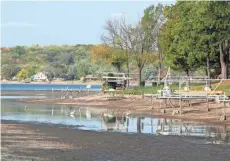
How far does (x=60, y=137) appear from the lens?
2919cm

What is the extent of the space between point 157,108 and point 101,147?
24835mm

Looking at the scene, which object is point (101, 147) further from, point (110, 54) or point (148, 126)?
point (110, 54)

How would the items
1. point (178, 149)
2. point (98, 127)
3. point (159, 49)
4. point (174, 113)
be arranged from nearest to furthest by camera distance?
point (178, 149) < point (98, 127) < point (174, 113) < point (159, 49)

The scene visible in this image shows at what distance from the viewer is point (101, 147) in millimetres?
25266

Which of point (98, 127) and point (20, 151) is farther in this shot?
point (98, 127)

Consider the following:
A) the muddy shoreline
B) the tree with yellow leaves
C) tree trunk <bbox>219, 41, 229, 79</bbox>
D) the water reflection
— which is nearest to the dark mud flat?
the water reflection

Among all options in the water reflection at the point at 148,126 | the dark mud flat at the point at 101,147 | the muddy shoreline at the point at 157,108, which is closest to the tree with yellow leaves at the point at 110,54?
the muddy shoreline at the point at 157,108

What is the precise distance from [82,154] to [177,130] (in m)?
11.3

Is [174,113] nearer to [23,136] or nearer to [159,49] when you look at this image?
[23,136]

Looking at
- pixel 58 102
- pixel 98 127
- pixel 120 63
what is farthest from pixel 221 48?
pixel 98 127

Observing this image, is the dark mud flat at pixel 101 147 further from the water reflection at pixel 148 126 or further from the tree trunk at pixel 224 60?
the tree trunk at pixel 224 60

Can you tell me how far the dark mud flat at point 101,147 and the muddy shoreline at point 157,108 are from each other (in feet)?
33.8

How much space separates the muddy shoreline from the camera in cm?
4097

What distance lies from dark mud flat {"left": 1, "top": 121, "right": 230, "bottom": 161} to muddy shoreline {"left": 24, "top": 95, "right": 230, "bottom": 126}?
10.3 metres
